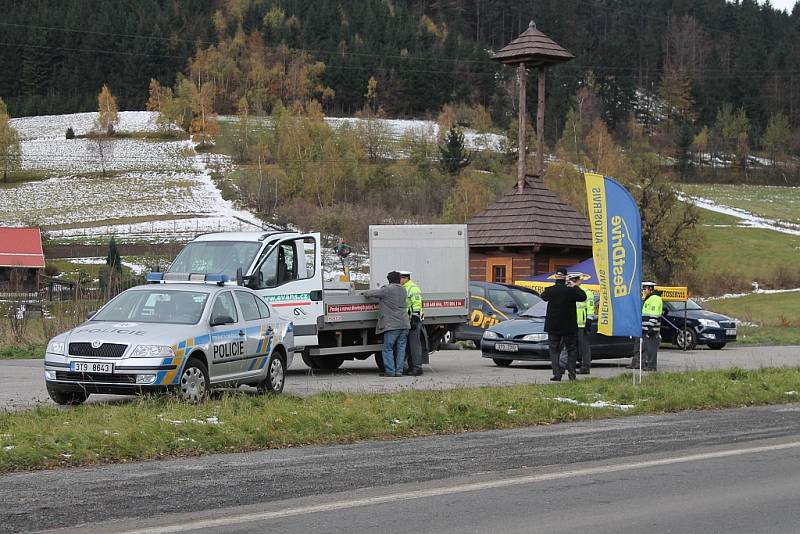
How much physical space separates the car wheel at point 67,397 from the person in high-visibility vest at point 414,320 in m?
7.33

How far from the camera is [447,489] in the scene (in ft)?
29.7

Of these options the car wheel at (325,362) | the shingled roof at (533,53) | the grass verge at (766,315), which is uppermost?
the shingled roof at (533,53)

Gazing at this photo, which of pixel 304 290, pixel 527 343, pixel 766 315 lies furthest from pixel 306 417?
pixel 766 315

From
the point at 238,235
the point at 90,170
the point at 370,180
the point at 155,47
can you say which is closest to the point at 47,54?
the point at 155,47

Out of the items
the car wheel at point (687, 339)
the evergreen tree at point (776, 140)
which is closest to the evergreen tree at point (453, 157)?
the evergreen tree at point (776, 140)

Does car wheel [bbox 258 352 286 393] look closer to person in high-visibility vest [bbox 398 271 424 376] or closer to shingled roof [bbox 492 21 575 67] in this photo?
person in high-visibility vest [bbox 398 271 424 376]

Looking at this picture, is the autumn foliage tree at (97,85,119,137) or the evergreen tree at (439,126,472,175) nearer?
the evergreen tree at (439,126,472,175)

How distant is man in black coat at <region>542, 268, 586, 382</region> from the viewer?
19.0 metres

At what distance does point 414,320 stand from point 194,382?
23.4ft

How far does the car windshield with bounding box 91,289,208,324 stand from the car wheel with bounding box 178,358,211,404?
2.28ft

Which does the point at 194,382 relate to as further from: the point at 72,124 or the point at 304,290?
the point at 72,124

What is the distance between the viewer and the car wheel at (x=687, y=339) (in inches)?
1243

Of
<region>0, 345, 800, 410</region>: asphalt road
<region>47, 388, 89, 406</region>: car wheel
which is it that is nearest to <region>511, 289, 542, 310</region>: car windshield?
<region>0, 345, 800, 410</region>: asphalt road

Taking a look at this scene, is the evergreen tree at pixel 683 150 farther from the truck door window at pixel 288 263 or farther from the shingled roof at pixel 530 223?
the truck door window at pixel 288 263
